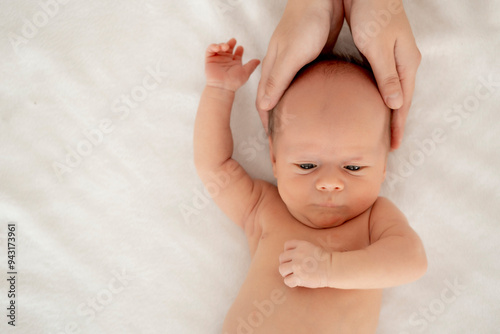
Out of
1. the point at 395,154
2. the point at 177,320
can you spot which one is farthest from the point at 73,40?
the point at 395,154

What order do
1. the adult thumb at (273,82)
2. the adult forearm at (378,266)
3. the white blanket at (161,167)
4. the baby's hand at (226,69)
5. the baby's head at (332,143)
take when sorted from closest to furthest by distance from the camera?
the adult forearm at (378,266)
the baby's head at (332,143)
the adult thumb at (273,82)
the baby's hand at (226,69)
the white blanket at (161,167)

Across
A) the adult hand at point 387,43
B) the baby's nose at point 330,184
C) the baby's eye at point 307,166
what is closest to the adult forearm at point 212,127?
the baby's eye at point 307,166

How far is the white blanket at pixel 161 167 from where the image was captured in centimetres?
232

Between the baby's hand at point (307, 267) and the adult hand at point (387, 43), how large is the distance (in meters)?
0.73

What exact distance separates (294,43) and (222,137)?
566mm

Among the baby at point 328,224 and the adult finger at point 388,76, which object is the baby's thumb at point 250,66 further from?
the adult finger at point 388,76

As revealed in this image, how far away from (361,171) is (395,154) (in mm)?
488

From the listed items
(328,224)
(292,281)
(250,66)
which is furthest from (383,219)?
(250,66)

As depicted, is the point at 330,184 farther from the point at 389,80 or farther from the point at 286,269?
the point at 389,80

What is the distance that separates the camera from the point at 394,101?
78.6 inches

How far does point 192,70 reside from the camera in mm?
2441

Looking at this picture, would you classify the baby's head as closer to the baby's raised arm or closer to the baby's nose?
the baby's nose

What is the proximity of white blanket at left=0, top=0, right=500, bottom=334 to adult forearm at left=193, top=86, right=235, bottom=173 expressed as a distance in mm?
184

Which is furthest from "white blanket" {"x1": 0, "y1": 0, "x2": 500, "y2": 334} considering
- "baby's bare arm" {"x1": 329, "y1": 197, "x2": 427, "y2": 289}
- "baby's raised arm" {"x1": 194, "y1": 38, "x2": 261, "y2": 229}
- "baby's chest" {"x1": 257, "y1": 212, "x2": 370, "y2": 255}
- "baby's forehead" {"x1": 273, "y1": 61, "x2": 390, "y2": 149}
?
"baby's bare arm" {"x1": 329, "y1": 197, "x2": 427, "y2": 289}
